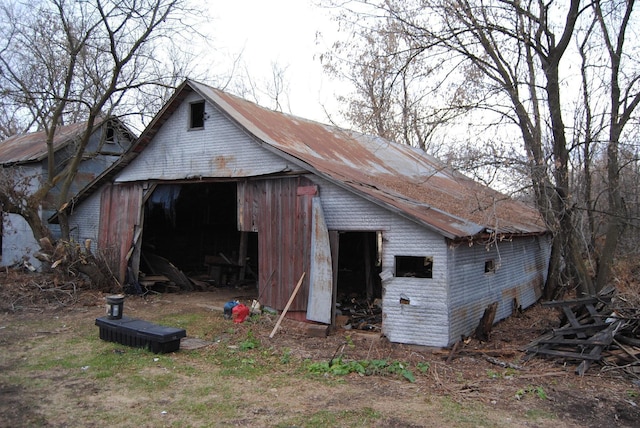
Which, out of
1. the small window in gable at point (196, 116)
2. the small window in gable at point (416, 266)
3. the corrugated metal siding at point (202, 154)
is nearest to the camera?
the corrugated metal siding at point (202, 154)

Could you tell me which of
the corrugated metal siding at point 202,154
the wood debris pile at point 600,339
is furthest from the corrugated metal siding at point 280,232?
the wood debris pile at point 600,339

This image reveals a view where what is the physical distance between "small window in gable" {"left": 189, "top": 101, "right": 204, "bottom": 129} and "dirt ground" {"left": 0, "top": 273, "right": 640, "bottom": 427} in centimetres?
533

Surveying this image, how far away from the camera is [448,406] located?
6.46m

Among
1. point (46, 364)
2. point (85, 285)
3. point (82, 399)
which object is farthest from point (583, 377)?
point (85, 285)

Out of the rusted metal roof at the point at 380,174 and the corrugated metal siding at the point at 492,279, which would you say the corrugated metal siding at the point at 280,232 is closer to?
the rusted metal roof at the point at 380,174

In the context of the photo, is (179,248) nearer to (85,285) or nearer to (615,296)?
(85,285)

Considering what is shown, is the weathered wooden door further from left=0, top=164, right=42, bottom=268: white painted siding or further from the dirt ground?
left=0, top=164, right=42, bottom=268: white painted siding

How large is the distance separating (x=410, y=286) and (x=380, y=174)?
4.84 m

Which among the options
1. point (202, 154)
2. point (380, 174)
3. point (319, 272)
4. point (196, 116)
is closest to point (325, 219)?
point (319, 272)

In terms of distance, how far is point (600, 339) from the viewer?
26.6ft

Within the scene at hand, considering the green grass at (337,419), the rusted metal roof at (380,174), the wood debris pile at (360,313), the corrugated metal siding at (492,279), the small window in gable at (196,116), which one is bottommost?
the green grass at (337,419)

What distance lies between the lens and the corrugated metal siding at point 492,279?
365 inches

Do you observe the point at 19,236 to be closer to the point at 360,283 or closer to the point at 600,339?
the point at 360,283

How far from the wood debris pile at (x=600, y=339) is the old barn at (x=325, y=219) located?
165 centimetres
